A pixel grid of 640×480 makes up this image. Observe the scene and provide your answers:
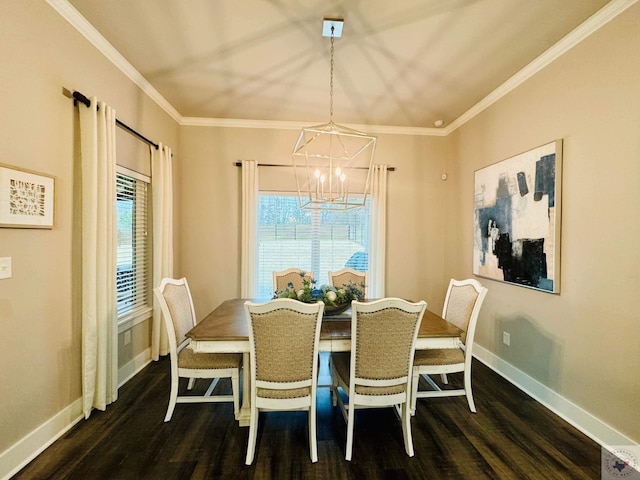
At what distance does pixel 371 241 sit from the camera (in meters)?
3.96

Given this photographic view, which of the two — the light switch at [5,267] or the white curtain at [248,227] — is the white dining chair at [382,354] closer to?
the light switch at [5,267]

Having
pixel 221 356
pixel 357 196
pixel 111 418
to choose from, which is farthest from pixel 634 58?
pixel 111 418

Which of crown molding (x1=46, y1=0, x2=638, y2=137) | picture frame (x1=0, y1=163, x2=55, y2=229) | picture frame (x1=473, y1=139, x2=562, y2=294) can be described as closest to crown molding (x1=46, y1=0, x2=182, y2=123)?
crown molding (x1=46, y1=0, x2=638, y2=137)

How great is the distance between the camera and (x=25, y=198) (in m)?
1.73

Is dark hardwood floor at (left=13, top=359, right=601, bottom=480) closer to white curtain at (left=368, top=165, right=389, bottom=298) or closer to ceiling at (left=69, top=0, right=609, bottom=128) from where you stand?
white curtain at (left=368, top=165, right=389, bottom=298)

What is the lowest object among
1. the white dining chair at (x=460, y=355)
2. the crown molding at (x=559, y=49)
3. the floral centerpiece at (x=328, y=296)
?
the white dining chair at (x=460, y=355)

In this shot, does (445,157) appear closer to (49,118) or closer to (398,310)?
(398,310)

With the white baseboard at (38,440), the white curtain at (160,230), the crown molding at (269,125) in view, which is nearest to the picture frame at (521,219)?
the crown molding at (269,125)

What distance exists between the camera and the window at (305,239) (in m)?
3.97

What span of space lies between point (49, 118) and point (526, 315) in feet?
13.3

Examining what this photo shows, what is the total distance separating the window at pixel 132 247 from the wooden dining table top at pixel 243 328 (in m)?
1.13

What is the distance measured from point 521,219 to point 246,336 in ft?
8.51

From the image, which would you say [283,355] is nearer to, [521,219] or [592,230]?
[592,230]

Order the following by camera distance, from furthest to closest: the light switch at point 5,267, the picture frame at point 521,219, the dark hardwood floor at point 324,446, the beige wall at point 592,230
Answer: the picture frame at point 521,219 < the beige wall at point 592,230 < the dark hardwood floor at point 324,446 < the light switch at point 5,267
